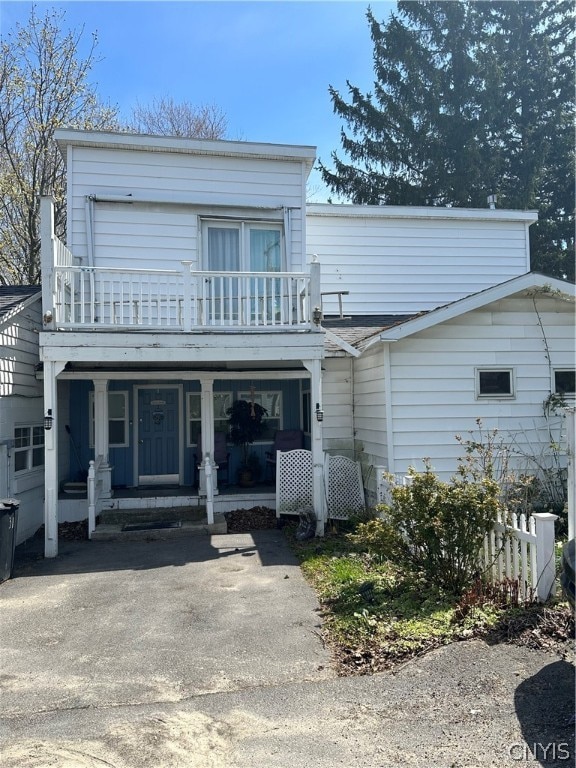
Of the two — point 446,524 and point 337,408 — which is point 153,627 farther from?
point 337,408

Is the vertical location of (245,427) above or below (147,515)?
above

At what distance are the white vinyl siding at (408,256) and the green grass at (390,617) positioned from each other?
24.9 feet

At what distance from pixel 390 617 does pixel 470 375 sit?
489cm

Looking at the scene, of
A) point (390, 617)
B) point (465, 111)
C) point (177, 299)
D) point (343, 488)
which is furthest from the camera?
point (465, 111)

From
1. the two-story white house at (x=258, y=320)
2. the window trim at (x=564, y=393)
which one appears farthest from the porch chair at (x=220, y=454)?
the window trim at (x=564, y=393)

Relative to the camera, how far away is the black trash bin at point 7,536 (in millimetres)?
6551

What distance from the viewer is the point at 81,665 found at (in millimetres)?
4266

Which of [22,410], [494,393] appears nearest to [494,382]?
[494,393]

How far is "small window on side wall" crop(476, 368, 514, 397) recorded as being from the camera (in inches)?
346

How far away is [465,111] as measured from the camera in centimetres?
2270

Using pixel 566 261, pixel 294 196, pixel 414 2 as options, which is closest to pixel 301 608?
pixel 294 196

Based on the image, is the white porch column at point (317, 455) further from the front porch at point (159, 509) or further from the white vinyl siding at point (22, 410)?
the white vinyl siding at point (22, 410)

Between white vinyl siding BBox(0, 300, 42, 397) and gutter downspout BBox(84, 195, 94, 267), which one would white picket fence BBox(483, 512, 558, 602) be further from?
gutter downspout BBox(84, 195, 94, 267)

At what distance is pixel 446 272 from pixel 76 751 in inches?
470
